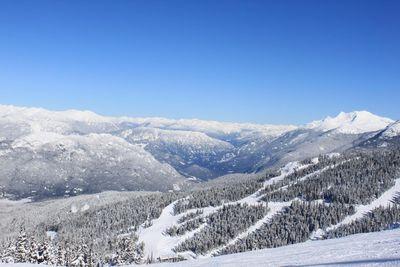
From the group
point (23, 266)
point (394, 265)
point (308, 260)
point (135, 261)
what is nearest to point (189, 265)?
point (308, 260)

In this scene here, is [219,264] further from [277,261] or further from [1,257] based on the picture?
[1,257]

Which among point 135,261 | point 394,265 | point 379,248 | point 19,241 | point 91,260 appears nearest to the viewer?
point 394,265

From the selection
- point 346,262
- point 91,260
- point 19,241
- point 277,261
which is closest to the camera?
point 346,262

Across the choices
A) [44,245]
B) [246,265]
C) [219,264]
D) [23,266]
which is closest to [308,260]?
[246,265]

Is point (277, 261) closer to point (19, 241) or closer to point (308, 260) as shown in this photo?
point (308, 260)

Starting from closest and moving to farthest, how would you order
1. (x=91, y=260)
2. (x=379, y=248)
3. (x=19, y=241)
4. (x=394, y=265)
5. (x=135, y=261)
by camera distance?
(x=394, y=265) < (x=379, y=248) < (x=19, y=241) < (x=91, y=260) < (x=135, y=261)

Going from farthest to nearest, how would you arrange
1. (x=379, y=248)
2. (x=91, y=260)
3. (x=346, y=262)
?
(x=91, y=260), (x=379, y=248), (x=346, y=262)

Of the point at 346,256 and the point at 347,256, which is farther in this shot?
the point at 346,256

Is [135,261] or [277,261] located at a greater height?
[277,261]

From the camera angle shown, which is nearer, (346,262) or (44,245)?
(346,262)
